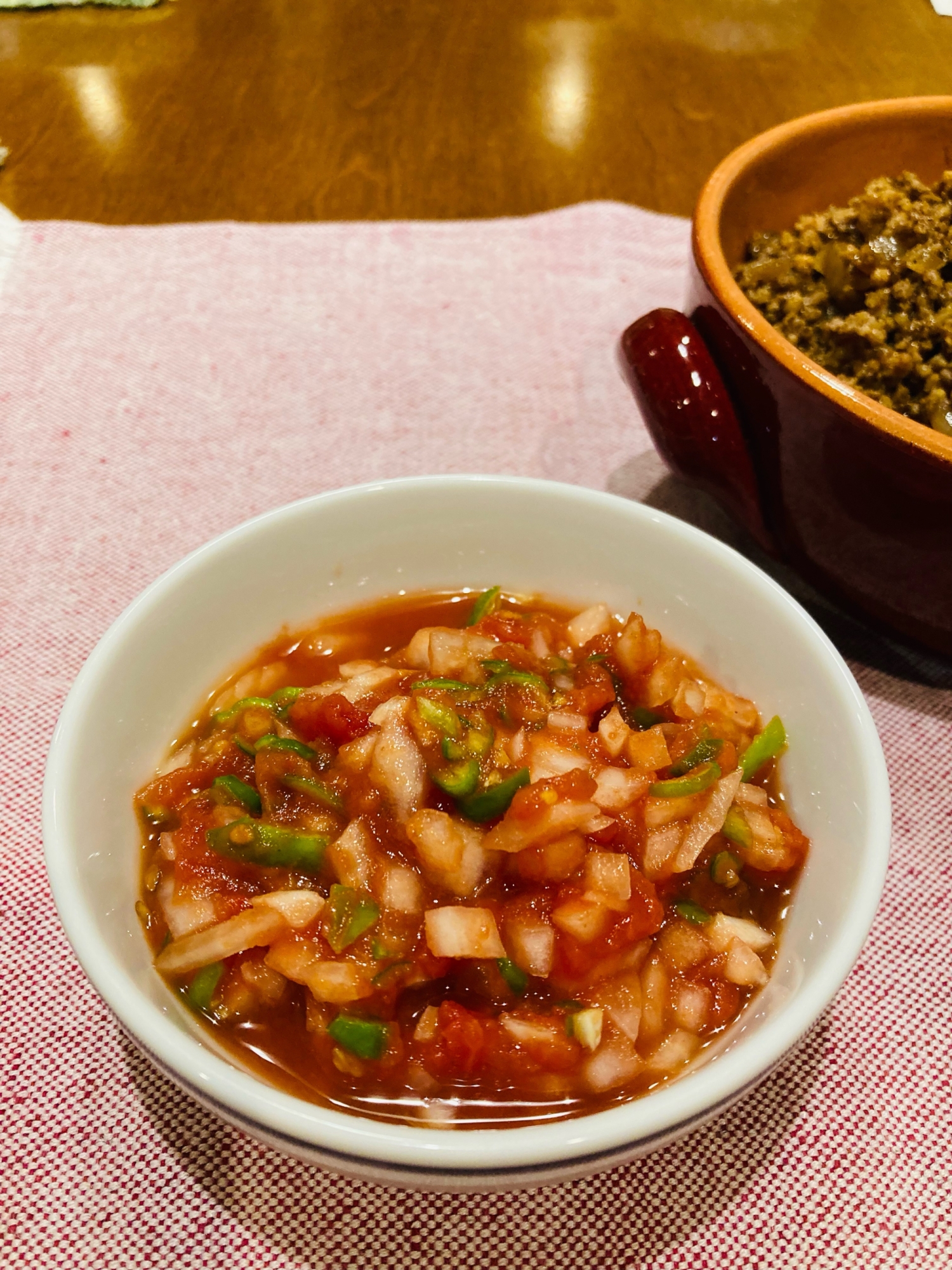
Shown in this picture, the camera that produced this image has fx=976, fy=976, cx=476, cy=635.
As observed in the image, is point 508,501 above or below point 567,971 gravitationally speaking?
above

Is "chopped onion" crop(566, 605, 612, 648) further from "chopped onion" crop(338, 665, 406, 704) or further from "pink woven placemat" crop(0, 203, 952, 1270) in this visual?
"pink woven placemat" crop(0, 203, 952, 1270)

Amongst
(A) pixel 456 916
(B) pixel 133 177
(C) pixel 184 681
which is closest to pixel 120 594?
(C) pixel 184 681

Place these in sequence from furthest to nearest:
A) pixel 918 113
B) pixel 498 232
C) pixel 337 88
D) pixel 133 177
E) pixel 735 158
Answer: pixel 337 88 → pixel 133 177 → pixel 498 232 → pixel 918 113 → pixel 735 158

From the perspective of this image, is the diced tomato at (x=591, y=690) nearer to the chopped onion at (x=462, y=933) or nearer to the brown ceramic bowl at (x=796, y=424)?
the chopped onion at (x=462, y=933)

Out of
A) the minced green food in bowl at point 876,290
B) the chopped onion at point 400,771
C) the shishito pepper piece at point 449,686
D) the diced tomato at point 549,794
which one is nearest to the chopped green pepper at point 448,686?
the shishito pepper piece at point 449,686

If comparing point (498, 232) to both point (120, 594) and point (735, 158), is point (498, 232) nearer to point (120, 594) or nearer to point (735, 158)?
point (735, 158)

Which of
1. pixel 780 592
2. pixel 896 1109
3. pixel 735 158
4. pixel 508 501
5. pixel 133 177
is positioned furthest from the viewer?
pixel 133 177

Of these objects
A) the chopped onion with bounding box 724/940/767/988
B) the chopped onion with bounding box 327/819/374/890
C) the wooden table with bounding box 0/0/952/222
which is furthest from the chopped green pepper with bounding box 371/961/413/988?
the wooden table with bounding box 0/0/952/222

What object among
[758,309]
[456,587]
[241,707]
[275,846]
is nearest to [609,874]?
[275,846]
